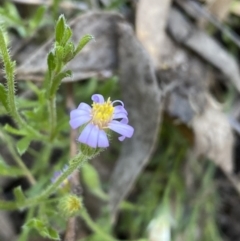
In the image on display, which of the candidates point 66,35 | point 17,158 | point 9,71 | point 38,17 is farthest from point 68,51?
point 38,17

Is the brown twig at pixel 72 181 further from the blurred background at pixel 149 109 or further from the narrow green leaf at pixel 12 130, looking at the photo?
the narrow green leaf at pixel 12 130

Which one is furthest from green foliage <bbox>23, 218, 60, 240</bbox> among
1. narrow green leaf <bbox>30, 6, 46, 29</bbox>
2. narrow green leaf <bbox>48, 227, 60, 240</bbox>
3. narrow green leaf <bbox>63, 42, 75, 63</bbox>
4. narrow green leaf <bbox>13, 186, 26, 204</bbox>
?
narrow green leaf <bbox>30, 6, 46, 29</bbox>

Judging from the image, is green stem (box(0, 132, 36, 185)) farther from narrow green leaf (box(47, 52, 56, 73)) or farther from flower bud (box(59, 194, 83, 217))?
narrow green leaf (box(47, 52, 56, 73))

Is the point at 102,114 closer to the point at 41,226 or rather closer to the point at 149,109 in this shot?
the point at 41,226

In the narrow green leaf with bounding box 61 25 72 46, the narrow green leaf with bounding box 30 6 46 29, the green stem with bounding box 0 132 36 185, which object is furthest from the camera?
the narrow green leaf with bounding box 30 6 46 29

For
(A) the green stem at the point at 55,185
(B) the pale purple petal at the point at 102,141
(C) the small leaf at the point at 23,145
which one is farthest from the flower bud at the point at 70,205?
(B) the pale purple petal at the point at 102,141

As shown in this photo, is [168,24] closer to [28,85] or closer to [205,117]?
[205,117]
